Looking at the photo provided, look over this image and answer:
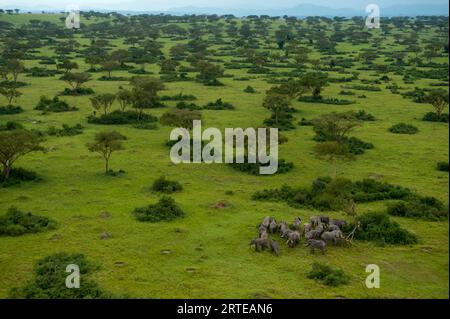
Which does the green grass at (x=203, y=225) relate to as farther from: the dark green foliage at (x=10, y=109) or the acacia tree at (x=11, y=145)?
the dark green foliage at (x=10, y=109)

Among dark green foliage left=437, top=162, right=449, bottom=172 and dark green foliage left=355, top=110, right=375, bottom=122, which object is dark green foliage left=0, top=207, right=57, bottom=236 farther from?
dark green foliage left=355, top=110, right=375, bottom=122

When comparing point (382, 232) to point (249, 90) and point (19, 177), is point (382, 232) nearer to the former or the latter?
point (19, 177)

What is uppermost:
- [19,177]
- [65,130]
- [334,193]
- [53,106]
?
[53,106]

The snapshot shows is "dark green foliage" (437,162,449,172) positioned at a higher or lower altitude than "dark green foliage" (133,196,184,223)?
higher

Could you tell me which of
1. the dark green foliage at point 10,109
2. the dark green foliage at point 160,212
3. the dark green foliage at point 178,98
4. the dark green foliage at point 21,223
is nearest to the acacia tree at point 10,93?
the dark green foliage at point 10,109

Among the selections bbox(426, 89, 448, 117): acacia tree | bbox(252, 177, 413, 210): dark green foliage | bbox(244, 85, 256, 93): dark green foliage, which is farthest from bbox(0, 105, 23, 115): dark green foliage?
bbox(426, 89, 448, 117): acacia tree

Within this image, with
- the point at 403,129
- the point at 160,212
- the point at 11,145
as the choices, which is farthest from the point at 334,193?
the point at 403,129
